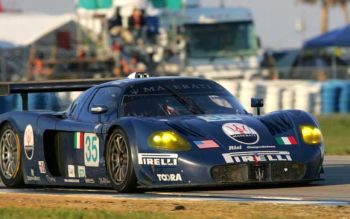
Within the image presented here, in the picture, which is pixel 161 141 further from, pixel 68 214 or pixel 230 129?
pixel 68 214

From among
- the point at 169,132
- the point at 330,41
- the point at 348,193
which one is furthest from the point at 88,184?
the point at 330,41

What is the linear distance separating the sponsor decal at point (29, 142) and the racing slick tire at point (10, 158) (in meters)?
0.14

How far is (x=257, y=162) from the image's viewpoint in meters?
10.6

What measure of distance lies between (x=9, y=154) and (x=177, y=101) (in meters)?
2.27

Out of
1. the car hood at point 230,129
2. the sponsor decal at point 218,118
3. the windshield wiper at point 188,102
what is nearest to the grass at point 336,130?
the windshield wiper at point 188,102

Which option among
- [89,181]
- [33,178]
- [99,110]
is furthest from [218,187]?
[33,178]

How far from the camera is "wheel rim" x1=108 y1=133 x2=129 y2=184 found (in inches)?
431

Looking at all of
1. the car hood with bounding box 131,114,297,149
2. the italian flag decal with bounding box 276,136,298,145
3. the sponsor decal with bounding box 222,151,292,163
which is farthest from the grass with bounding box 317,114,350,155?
the sponsor decal with bounding box 222,151,292,163

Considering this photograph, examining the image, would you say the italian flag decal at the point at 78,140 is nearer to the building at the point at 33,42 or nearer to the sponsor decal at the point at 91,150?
the sponsor decal at the point at 91,150

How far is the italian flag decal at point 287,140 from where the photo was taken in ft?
35.7

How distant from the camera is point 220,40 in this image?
43.2 m

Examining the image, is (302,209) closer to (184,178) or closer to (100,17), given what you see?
(184,178)

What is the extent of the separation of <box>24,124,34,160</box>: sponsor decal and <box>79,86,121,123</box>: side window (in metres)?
0.74

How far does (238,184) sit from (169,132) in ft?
2.46
